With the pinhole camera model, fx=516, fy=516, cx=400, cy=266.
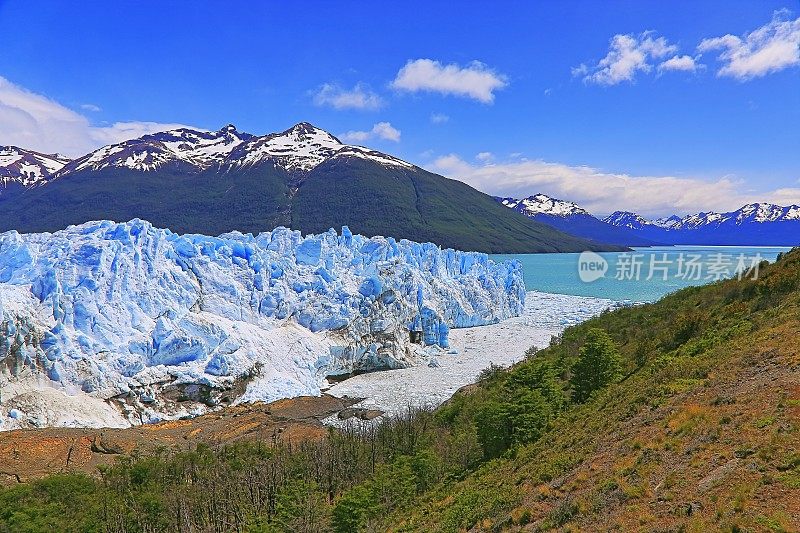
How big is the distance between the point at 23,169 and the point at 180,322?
210 m

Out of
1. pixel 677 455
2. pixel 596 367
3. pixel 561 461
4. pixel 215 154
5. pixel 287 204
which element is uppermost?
pixel 215 154

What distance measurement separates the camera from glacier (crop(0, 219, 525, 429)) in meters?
21.8

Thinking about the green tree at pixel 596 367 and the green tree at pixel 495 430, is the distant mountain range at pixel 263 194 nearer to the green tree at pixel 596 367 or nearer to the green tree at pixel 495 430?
the green tree at pixel 596 367

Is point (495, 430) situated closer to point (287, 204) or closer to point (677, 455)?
point (677, 455)

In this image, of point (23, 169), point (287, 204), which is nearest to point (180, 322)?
point (287, 204)

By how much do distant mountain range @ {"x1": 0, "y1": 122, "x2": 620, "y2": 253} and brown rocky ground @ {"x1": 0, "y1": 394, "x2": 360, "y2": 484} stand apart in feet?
344

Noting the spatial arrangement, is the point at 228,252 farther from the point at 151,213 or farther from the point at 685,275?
the point at 151,213

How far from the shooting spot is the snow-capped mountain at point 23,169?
580ft

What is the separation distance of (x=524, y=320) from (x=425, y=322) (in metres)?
13.7

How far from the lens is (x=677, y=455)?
818cm

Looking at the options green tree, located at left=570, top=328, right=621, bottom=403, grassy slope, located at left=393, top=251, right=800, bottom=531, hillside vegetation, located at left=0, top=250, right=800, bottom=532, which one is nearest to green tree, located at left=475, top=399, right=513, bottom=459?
hillside vegetation, located at left=0, top=250, right=800, bottom=532

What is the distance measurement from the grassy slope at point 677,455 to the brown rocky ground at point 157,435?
1042cm

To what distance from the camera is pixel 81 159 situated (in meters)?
181

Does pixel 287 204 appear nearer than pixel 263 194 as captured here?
Yes
